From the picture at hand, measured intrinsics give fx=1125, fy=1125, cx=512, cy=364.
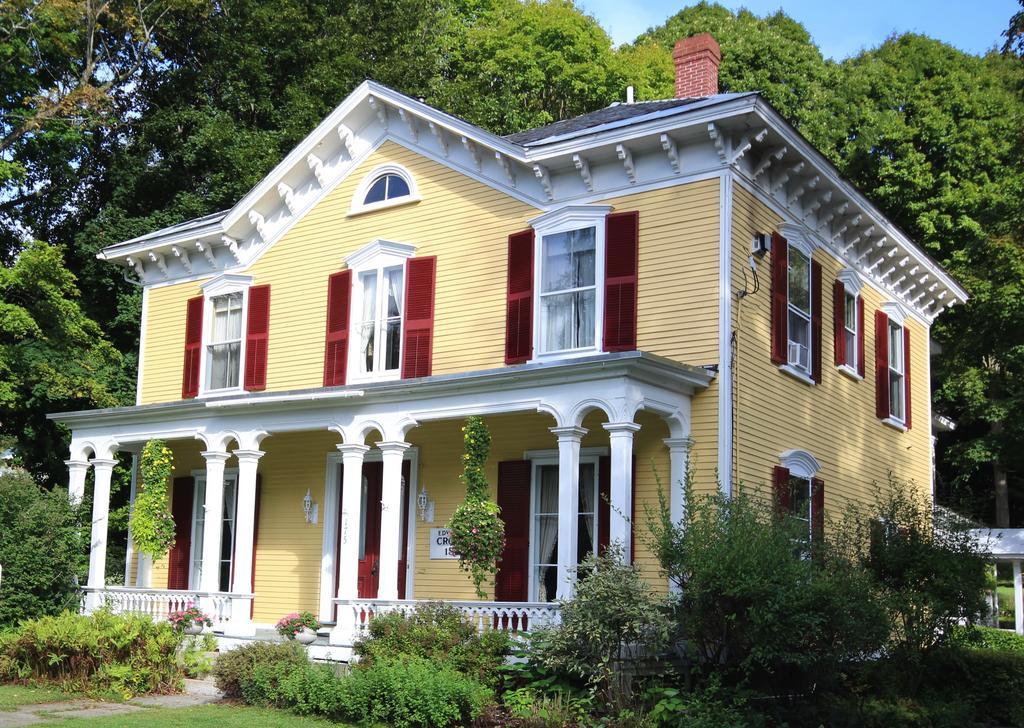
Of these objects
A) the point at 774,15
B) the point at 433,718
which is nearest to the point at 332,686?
the point at 433,718

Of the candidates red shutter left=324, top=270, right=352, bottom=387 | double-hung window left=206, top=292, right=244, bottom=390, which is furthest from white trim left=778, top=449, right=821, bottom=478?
double-hung window left=206, top=292, right=244, bottom=390

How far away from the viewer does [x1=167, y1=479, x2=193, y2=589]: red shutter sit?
20016 mm

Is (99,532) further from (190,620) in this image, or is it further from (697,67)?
(697,67)

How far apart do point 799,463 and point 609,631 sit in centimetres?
590

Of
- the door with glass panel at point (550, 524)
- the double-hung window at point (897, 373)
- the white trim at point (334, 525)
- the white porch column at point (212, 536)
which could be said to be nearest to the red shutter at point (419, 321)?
the white trim at point (334, 525)

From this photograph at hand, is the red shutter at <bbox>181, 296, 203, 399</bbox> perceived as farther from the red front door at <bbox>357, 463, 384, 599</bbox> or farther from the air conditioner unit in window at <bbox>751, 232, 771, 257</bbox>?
the air conditioner unit in window at <bbox>751, 232, 771, 257</bbox>

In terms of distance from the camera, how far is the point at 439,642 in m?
13.2

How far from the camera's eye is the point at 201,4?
1161 inches

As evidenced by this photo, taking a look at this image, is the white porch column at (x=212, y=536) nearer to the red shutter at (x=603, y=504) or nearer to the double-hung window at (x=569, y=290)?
the double-hung window at (x=569, y=290)

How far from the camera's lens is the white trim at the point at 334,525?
1723cm

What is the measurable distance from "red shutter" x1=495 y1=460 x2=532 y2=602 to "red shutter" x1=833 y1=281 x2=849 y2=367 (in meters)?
5.59

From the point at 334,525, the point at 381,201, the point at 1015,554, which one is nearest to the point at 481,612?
the point at 334,525

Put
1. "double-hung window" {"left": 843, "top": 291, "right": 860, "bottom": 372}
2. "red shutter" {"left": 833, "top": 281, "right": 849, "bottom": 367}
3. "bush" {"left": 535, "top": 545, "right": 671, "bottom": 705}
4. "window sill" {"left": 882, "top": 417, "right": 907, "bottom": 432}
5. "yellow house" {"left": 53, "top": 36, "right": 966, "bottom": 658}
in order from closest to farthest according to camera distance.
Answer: "bush" {"left": 535, "top": 545, "right": 671, "bottom": 705} → "yellow house" {"left": 53, "top": 36, "right": 966, "bottom": 658} → "red shutter" {"left": 833, "top": 281, "right": 849, "bottom": 367} → "double-hung window" {"left": 843, "top": 291, "right": 860, "bottom": 372} → "window sill" {"left": 882, "top": 417, "right": 907, "bottom": 432}

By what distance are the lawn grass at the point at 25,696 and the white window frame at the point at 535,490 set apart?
20.1 feet
